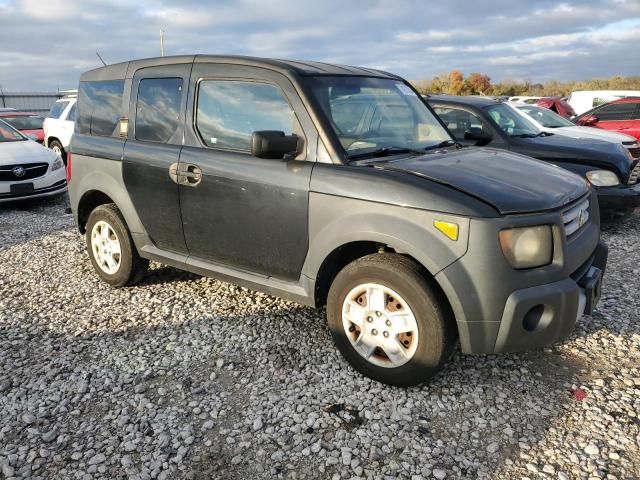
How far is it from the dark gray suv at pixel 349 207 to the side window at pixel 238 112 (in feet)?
0.04

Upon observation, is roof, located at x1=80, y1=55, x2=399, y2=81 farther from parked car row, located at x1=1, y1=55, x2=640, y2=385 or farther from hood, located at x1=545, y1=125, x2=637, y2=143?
hood, located at x1=545, y1=125, x2=637, y2=143

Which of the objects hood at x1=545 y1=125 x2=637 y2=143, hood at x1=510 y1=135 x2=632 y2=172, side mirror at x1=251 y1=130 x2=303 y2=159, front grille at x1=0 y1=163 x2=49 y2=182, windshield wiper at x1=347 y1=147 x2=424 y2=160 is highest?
side mirror at x1=251 y1=130 x2=303 y2=159

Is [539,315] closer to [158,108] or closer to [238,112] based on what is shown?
[238,112]

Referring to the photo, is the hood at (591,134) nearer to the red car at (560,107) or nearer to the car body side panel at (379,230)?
the car body side panel at (379,230)

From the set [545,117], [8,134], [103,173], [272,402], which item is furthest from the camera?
[545,117]

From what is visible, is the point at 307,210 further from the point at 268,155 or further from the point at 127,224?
the point at 127,224

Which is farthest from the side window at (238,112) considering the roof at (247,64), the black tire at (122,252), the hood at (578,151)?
the hood at (578,151)

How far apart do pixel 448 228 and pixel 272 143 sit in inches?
46.4

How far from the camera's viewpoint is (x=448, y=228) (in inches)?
110

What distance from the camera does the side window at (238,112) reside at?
352 cm

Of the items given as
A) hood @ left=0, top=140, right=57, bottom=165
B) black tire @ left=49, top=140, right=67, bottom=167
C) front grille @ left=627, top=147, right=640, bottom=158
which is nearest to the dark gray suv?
hood @ left=0, top=140, right=57, bottom=165

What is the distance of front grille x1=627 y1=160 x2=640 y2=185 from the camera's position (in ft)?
21.3

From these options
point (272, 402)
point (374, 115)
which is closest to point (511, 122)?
point (374, 115)

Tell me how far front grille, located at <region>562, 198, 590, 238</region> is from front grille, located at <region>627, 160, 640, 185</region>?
3.65 meters
